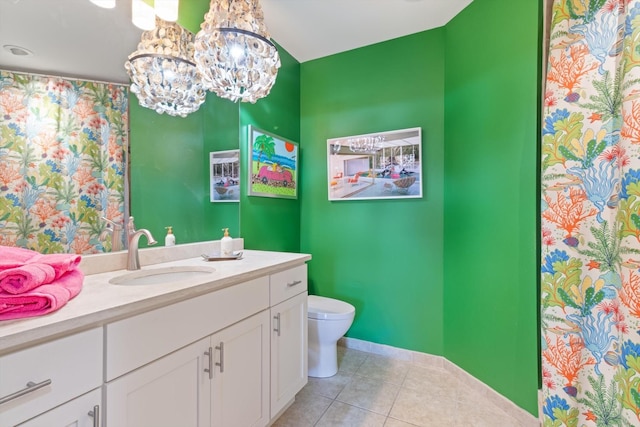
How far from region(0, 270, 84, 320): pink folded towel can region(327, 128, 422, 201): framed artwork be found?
192cm

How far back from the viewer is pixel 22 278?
68cm

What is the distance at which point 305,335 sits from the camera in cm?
168

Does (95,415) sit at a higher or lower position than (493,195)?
lower

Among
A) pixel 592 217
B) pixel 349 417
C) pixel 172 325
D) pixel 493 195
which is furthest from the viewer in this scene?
pixel 493 195

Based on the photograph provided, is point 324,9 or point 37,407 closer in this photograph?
point 37,407

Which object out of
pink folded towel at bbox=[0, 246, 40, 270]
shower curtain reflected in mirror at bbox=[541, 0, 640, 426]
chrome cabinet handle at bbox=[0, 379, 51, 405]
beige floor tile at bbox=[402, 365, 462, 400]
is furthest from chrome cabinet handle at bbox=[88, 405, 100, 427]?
beige floor tile at bbox=[402, 365, 462, 400]

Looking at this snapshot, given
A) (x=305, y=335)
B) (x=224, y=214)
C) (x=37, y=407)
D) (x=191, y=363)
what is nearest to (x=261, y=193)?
(x=224, y=214)

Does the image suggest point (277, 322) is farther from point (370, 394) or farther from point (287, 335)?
point (370, 394)

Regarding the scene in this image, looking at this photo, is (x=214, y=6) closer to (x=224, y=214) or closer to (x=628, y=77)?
(x=224, y=214)

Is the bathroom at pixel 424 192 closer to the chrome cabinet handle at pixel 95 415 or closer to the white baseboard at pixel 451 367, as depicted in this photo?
the white baseboard at pixel 451 367

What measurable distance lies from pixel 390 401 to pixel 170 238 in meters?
1.63

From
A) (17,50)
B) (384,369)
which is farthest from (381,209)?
(17,50)

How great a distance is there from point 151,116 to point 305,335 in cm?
149

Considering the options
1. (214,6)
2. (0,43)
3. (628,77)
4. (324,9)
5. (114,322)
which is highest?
(324,9)
